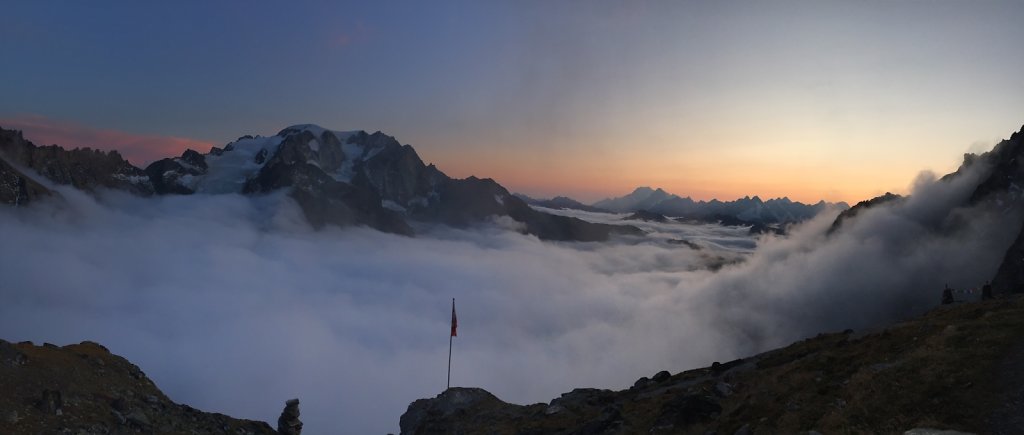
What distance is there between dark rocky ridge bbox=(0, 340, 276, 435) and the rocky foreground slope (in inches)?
1323

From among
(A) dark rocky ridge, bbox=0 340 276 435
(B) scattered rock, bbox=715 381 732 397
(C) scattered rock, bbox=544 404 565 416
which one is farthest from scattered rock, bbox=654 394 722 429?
(A) dark rocky ridge, bbox=0 340 276 435

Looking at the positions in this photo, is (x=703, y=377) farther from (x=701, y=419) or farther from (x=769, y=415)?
(x=769, y=415)

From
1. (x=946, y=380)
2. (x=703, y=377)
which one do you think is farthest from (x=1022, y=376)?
(x=703, y=377)

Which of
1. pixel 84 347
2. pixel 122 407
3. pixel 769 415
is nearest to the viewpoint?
pixel 769 415

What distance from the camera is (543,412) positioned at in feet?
168

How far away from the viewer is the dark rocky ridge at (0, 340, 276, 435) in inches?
1593

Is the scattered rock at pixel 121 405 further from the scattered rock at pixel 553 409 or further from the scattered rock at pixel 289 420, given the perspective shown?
the scattered rock at pixel 553 409

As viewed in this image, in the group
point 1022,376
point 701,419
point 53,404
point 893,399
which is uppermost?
point 1022,376

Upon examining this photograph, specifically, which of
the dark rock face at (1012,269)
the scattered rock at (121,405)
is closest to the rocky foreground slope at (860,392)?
the scattered rock at (121,405)

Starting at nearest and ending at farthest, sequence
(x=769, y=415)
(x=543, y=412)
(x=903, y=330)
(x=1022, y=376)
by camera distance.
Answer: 1. (x=1022, y=376)
2. (x=769, y=415)
3. (x=903, y=330)
4. (x=543, y=412)

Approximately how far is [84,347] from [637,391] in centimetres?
6327

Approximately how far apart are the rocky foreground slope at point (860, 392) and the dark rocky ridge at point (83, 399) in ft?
110

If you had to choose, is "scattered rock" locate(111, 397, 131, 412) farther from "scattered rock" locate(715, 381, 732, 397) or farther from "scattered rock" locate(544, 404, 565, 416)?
"scattered rock" locate(715, 381, 732, 397)

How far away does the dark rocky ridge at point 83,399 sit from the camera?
40469mm
